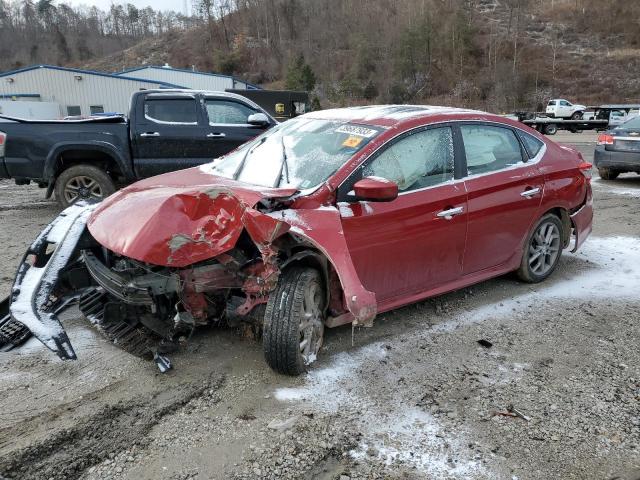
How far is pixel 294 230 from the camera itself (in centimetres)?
308

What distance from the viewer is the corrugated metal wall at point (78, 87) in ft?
108

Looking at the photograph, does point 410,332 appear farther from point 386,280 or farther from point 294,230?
point 294,230

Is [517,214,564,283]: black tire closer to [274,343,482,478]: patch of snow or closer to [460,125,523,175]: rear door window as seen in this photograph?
[460,125,523,175]: rear door window

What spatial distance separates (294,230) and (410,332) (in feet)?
4.91

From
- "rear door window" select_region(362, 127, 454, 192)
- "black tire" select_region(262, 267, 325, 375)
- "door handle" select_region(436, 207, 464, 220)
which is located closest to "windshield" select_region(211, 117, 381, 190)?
"rear door window" select_region(362, 127, 454, 192)

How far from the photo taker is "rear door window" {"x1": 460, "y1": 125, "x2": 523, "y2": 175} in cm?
426

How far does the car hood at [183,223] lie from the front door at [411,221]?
588 millimetres

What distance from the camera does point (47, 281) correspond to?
3557mm

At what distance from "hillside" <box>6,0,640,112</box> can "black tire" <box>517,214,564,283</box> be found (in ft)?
166

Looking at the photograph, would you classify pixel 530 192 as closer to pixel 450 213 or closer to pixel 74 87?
pixel 450 213

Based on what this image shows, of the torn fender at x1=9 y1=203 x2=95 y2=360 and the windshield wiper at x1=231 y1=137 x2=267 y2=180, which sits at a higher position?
the windshield wiper at x1=231 y1=137 x2=267 y2=180

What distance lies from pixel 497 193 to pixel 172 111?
218 inches

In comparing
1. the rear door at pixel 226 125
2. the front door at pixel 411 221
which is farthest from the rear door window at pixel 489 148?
the rear door at pixel 226 125

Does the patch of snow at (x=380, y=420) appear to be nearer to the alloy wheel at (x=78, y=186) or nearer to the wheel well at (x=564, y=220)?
the wheel well at (x=564, y=220)
